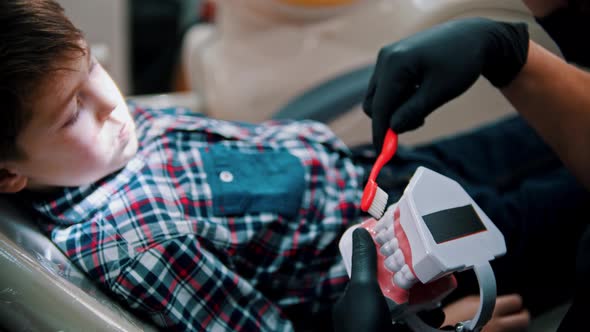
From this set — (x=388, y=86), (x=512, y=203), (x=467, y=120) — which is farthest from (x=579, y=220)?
(x=388, y=86)

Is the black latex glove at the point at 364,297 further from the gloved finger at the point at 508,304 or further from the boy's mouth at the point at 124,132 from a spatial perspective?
the boy's mouth at the point at 124,132

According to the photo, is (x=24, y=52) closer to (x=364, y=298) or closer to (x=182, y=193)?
(x=182, y=193)

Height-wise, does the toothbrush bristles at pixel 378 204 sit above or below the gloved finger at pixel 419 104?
below

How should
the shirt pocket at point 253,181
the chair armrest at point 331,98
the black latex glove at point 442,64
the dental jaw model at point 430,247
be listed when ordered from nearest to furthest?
the dental jaw model at point 430,247 → the black latex glove at point 442,64 → the shirt pocket at point 253,181 → the chair armrest at point 331,98

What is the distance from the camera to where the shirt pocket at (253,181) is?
2.28 ft

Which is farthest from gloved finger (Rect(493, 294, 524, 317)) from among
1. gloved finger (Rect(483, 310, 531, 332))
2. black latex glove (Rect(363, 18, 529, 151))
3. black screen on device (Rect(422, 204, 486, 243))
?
black latex glove (Rect(363, 18, 529, 151))

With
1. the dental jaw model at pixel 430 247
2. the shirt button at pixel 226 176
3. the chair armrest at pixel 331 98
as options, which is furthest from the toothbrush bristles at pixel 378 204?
the chair armrest at pixel 331 98

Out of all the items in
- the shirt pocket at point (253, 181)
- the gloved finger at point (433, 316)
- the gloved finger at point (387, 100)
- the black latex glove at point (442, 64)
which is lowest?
the gloved finger at point (433, 316)

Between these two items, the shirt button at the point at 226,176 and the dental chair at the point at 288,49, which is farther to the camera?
the dental chair at the point at 288,49

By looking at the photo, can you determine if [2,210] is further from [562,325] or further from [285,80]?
[285,80]

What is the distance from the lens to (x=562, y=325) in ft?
1.73

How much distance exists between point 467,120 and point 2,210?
599 millimetres

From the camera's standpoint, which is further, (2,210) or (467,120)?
(467,120)

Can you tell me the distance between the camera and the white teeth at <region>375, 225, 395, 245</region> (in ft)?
1.70
